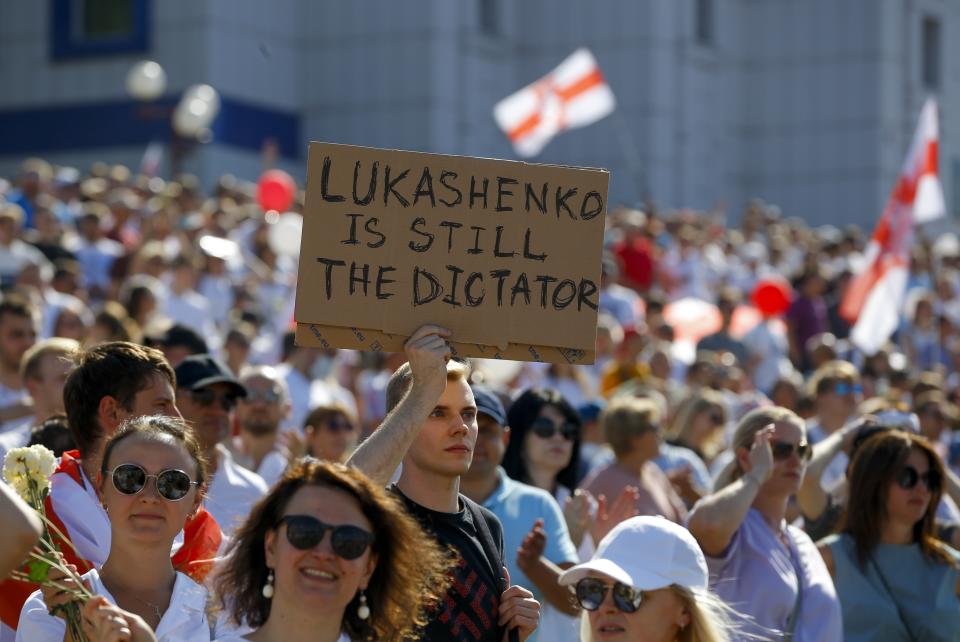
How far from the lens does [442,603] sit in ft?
16.6

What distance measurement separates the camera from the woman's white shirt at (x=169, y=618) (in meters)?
4.68

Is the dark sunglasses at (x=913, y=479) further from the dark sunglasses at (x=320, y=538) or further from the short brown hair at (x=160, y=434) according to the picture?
the dark sunglasses at (x=320, y=538)

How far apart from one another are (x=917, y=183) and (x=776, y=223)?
11.1 metres

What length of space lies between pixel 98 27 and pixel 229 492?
23.3 meters

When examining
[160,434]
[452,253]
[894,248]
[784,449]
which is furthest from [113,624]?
[894,248]

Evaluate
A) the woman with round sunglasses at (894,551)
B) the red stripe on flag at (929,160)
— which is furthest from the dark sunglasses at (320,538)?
the red stripe on flag at (929,160)

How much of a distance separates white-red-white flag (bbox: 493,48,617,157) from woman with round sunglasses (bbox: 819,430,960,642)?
13897mm

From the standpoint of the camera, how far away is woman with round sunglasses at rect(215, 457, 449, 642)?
13.7ft

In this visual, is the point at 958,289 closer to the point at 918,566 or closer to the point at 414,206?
the point at 918,566

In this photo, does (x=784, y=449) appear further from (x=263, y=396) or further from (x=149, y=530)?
(x=149, y=530)

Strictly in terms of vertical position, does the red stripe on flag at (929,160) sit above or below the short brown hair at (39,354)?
above

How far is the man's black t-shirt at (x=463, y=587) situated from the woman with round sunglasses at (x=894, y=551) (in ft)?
7.05

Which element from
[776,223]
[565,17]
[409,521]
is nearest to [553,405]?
[409,521]

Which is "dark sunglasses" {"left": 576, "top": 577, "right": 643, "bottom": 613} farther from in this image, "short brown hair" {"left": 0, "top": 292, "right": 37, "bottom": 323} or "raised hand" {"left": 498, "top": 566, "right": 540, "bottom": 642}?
"short brown hair" {"left": 0, "top": 292, "right": 37, "bottom": 323}
